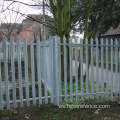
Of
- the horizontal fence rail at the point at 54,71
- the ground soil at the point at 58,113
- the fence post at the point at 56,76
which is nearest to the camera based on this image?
the ground soil at the point at 58,113

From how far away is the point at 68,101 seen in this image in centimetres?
458

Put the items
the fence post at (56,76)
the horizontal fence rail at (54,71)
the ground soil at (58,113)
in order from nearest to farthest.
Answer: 1. the ground soil at (58,113)
2. the horizontal fence rail at (54,71)
3. the fence post at (56,76)

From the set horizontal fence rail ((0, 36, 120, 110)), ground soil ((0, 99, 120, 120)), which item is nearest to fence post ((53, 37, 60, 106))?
horizontal fence rail ((0, 36, 120, 110))

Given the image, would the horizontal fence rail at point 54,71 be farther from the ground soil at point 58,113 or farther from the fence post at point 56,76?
the ground soil at point 58,113

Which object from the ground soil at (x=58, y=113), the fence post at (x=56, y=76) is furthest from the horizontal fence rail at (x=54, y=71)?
the ground soil at (x=58, y=113)

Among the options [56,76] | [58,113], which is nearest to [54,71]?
[56,76]

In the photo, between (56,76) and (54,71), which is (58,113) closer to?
(56,76)

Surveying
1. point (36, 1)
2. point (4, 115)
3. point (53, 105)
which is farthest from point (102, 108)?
point (36, 1)

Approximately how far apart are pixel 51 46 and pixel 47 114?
1741 millimetres

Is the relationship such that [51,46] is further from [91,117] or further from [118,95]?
[118,95]

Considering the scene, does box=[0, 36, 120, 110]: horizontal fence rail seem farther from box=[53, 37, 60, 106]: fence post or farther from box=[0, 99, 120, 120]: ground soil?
box=[0, 99, 120, 120]: ground soil

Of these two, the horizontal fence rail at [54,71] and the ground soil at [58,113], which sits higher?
the horizontal fence rail at [54,71]

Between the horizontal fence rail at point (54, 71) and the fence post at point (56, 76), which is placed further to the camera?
the fence post at point (56, 76)

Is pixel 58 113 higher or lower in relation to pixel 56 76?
lower
